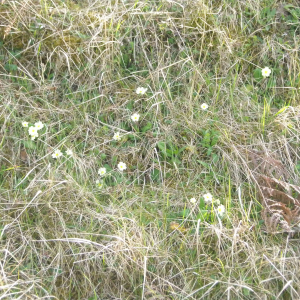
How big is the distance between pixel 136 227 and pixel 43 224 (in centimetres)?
53

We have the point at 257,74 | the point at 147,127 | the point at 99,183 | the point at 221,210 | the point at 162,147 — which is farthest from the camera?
the point at 257,74

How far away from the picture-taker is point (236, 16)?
3168mm

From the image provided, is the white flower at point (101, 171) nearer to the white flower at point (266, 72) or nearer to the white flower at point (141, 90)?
the white flower at point (141, 90)

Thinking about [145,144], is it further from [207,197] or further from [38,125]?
[38,125]

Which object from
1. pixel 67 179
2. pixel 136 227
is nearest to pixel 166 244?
pixel 136 227

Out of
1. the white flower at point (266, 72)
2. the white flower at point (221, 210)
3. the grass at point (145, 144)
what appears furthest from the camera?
the white flower at point (266, 72)

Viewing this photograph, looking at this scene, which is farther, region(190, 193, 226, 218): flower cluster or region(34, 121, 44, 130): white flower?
region(34, 121, 44, 130): white flower

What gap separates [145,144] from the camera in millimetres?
2768

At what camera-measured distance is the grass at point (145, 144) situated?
2.19m

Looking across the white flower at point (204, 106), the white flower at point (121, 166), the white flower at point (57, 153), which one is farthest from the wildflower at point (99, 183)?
the white flower at point (204, 106)

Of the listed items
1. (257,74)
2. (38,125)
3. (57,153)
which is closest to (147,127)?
(57,153)

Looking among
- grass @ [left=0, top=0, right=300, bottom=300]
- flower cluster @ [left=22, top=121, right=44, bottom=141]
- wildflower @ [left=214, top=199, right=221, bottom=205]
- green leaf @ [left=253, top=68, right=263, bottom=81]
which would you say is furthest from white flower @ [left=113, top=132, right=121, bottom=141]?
green leaf @ [left=253, top=68, right=263, bottom=81]

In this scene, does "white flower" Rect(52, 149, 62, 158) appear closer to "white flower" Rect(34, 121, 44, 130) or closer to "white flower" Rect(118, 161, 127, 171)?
"white flower" Rect(34, 121, 44, 130)

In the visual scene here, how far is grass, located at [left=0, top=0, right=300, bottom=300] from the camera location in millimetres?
2189
